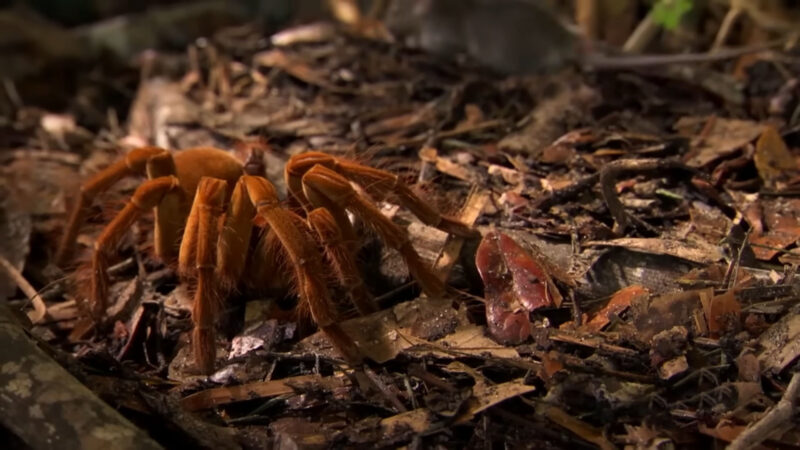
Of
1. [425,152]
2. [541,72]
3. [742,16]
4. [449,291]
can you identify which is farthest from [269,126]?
[742,16]

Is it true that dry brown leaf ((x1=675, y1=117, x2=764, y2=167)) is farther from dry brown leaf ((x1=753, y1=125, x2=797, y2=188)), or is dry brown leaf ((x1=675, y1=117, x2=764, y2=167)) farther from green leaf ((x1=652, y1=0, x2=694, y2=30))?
green leaf ((x1=652, y1=0, x2=694, y2=30))

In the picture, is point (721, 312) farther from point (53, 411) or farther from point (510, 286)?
point (53, 411)

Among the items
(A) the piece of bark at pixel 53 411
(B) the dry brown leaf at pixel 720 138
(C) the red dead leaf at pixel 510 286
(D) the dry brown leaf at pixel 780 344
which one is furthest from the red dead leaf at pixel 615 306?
(A) the piece of bark at pixel 53 411

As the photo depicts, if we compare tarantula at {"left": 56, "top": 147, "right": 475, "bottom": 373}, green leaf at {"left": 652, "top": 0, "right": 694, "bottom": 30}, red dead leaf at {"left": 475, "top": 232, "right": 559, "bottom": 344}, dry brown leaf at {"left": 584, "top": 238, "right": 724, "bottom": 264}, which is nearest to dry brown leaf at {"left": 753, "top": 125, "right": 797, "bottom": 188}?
dry brown leaf at {"left": 584, "top": 238, "right": 724, "bottom": 264}

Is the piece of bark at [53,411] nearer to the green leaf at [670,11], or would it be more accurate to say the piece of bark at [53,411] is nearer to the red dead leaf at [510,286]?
the red dead leaf at [510,286]

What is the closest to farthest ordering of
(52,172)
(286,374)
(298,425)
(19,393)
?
1. (19,393)
2. (298,425)
3. (286,374)
4. (52,172)

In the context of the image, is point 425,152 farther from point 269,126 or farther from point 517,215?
point 269,126

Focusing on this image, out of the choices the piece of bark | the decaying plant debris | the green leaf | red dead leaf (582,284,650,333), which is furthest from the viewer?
the green leaf
